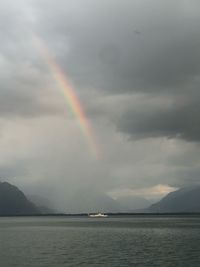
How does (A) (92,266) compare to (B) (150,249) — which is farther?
(B) (150,249)

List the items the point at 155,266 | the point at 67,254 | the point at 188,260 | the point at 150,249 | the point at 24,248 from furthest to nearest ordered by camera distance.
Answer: the point at 24,248, the point at 150,249, the point at 67,254, the point at 188,260, the point at 155,266

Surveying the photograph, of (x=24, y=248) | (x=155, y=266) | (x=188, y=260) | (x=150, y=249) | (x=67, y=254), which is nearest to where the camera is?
(x=155, y=266)

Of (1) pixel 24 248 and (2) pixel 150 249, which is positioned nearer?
(2) pixel 150 249

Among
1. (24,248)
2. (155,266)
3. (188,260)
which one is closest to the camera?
(155,266)

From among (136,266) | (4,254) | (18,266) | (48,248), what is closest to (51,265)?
(18,266)

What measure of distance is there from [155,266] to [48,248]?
44.5m

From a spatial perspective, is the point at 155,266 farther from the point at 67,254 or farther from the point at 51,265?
the point at 67,254

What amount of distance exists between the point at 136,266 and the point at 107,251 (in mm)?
28209

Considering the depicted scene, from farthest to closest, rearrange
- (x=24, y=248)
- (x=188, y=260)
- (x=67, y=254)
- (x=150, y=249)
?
(x=24, y=248)
(x=150, y=249)
(x=67, y=254)
(x=188, y=260)

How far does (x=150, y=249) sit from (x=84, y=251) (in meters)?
16.5

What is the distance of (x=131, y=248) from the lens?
115688mm

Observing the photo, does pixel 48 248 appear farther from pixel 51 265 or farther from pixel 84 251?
pixel 51 265

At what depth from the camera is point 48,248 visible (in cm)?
11938

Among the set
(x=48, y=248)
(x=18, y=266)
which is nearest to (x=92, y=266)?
(x=18, y=266)
